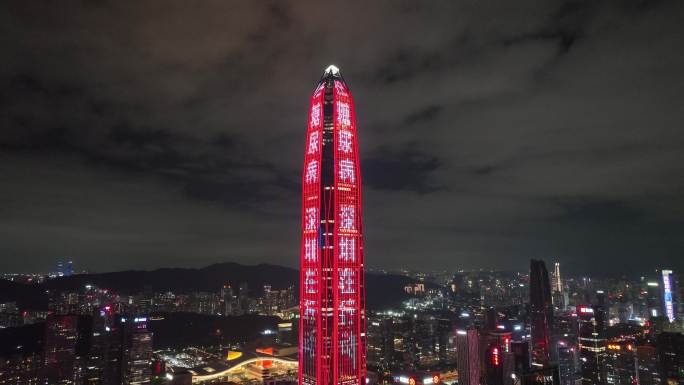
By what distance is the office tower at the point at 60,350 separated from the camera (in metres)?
38.8

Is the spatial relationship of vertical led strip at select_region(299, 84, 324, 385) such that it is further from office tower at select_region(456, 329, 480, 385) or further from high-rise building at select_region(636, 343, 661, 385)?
high-rise building at select_region(636, 343, 661, 385)

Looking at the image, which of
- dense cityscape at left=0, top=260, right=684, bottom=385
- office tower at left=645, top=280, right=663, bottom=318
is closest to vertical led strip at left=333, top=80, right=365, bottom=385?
dense cityscape at left=0, top=260, right=684, bottom=385

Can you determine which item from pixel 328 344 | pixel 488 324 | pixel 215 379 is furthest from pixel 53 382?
pixel 488 324

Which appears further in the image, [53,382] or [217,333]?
[217,333]

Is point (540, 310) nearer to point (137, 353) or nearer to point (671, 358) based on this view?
point (671, 358)

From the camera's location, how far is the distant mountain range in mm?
88812

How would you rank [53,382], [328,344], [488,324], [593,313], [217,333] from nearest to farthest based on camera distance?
[328,344] → [53,382] → [593,313] → [488,324] → [217,333]

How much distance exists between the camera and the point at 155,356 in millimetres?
60125

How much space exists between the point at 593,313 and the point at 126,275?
290ft

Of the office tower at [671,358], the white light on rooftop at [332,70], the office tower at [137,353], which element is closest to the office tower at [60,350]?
the office tower at [137,353]

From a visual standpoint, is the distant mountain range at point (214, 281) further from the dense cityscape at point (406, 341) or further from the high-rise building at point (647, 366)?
the high-rise building at point (647, 366)

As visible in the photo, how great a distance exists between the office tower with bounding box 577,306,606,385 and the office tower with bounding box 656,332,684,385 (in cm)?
502

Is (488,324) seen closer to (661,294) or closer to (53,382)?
(661,294)

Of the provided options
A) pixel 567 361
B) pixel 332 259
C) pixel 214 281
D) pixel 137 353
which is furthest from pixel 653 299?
pixel 214 281
